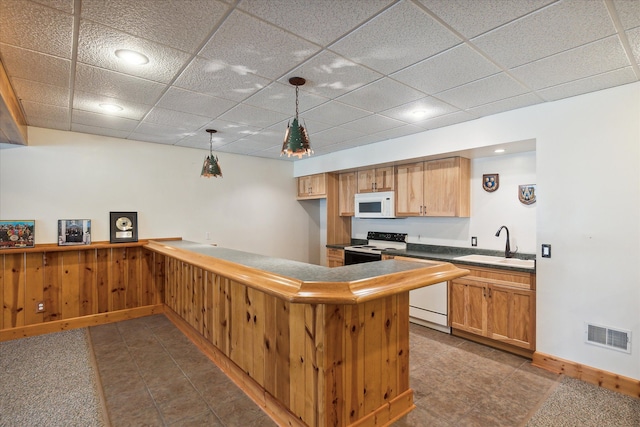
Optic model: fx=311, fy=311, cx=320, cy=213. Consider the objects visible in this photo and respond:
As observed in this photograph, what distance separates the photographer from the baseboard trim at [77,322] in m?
3.56

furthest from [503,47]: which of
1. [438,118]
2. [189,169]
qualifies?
[189,169]

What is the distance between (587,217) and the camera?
8.85 feet

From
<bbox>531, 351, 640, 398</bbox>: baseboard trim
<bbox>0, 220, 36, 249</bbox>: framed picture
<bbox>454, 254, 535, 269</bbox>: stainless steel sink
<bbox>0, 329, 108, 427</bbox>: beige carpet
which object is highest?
<bbox>0, 220, 36, 249</bbox>: framed picture

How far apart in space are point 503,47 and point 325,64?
3.74 ft

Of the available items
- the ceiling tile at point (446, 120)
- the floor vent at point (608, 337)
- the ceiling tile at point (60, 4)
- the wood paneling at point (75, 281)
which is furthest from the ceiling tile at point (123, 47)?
the floor vent at point (608, 337)

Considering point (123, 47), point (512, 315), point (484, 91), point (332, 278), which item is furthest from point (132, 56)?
point (512, 315)

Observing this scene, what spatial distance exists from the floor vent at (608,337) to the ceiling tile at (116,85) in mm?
4154

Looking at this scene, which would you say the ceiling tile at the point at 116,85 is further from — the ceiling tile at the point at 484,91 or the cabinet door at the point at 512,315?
the cabinet door at the point at 512,315

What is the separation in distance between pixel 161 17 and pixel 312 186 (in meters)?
4.26

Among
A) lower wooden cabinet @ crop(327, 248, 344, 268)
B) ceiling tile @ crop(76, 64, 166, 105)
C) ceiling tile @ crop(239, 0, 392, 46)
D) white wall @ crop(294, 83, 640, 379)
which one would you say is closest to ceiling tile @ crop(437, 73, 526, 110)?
white wall @ crop(294, 83, 640, 379)

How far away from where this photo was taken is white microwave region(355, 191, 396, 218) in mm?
4598

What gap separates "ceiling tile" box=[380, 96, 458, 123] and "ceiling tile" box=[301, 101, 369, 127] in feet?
0.94

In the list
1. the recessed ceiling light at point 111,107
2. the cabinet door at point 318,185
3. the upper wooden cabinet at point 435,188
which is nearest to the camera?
the recessed ceiling light at point 111,107

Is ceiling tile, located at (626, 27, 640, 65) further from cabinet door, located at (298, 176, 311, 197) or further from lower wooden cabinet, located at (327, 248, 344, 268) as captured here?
cabinet door, located at (298, 176, 311, 197)
